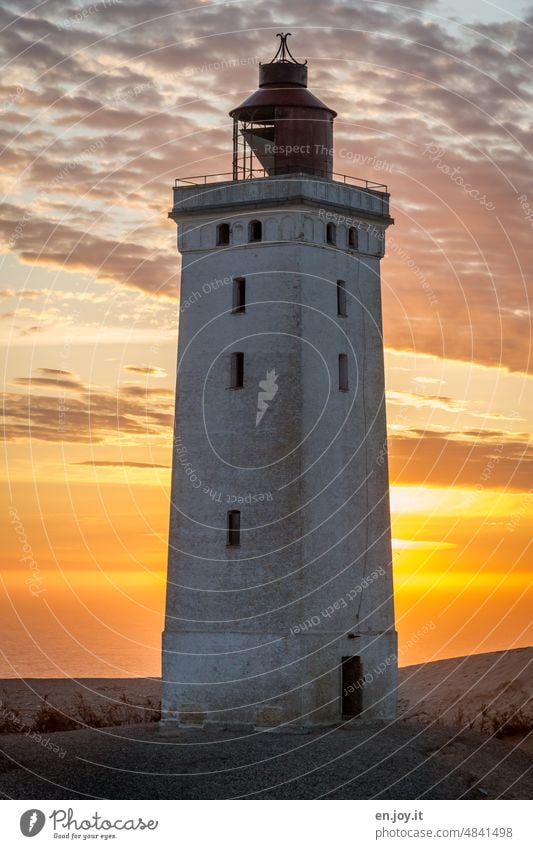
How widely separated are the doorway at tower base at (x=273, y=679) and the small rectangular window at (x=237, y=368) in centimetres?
608

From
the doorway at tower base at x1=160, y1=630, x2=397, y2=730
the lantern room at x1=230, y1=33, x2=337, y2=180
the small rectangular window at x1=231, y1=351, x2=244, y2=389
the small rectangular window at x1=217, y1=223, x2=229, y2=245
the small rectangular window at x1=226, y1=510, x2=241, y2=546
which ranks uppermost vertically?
the lantern room at x1=230, y1=33, x2=337, y2=180

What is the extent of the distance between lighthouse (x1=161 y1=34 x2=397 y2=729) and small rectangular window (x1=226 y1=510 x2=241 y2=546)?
1.3 inches

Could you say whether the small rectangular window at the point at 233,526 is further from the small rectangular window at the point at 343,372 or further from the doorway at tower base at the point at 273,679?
the small rectangular window at the point at 343,372

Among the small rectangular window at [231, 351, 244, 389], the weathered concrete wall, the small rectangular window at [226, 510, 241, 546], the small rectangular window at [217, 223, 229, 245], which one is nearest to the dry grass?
the weathered concrete wall

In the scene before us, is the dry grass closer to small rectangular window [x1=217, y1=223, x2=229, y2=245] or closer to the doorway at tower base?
the doorway at tower base

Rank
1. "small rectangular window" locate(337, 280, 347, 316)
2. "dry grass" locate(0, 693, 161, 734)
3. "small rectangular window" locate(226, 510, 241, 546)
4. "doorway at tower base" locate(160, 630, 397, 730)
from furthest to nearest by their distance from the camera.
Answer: "small rectangular window" locate(337, 280, 347, 316) → "dry grass" locate(0, 693, 161, 734) → "small rectangular window" locate(226, 510, 241, 546) → "doorway at tower base" locate(160, 630, 397, 730)

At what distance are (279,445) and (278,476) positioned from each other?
2.43ft

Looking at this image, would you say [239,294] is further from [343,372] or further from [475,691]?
[475,691]

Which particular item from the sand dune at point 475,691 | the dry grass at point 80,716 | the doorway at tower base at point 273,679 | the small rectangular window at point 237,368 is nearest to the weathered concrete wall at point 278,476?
the doorway at tower base at point 273,679

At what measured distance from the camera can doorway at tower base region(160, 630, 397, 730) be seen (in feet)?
117

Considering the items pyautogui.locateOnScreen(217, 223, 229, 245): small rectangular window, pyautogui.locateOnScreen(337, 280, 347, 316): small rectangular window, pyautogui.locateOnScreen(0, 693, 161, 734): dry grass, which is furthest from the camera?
pyautogui.locateOnScreen(217, 223, 229, 245): small rectangular window

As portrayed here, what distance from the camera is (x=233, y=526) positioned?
1439 inches

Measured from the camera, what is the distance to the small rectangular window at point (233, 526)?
36469mm
